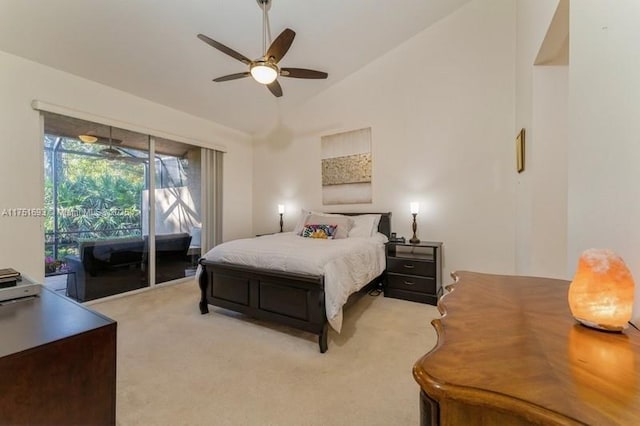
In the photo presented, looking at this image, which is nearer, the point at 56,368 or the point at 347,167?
the point at 56,368

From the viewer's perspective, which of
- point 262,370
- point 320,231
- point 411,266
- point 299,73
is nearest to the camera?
point 262,370

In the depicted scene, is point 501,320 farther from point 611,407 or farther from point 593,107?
point 593,107

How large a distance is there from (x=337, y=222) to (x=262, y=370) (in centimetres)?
218

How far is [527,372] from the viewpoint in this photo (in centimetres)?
53

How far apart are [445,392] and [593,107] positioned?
128cm

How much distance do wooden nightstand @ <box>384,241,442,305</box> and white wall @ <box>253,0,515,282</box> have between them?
1.11ft

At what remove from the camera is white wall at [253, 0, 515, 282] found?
10.6ft

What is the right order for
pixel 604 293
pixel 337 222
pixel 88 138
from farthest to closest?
1. pixel 337 222
2. pixel 88 138
3. pixel 604 293

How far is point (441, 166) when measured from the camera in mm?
3615

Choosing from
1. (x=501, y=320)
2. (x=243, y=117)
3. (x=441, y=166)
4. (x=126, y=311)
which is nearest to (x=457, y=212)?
(x=441, y=166)

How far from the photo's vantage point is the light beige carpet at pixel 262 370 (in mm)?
1532

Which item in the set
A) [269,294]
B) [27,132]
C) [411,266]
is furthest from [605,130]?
[27,132]

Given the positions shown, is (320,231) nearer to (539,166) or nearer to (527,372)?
(539,166)

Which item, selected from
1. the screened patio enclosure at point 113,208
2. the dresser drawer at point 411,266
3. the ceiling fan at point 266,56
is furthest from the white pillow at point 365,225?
the screened patio enclosure at point 113,208
